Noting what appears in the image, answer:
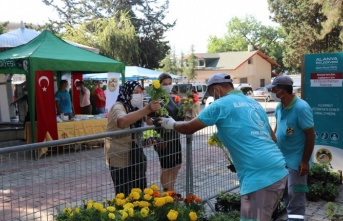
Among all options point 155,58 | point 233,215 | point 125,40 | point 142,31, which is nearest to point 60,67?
point 233,215

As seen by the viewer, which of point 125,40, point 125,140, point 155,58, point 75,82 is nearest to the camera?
point 125,140

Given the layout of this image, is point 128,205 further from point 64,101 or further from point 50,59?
point 64,101

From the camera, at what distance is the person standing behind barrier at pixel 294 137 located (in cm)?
388

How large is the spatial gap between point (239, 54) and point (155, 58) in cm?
2188

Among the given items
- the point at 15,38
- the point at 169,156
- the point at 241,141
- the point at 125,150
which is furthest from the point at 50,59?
the point at 241,141

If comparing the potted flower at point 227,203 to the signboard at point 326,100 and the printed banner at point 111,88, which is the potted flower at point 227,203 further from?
the printed banner at point 111,88

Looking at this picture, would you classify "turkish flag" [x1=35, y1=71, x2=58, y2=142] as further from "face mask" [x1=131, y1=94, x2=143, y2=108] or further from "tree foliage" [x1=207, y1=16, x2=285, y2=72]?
"tree foliage" [x1=207, y1=16, x2=285, y2=72]

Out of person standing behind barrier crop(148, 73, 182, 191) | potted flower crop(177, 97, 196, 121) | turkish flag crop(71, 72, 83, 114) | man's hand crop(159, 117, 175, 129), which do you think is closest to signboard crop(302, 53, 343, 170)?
potted flower crop(177, 97, 196, 121)

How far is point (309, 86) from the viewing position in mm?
6406

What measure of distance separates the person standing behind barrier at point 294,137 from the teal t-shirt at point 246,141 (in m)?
1.15

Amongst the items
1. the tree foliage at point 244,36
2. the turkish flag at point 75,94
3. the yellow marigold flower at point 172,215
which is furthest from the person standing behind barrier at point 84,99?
the tree foliage at point 244,36

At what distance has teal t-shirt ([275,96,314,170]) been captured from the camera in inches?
152

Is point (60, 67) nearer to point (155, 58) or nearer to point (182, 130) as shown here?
point (182, 130)

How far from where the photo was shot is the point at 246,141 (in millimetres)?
2818
